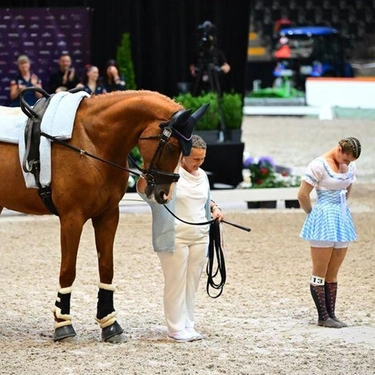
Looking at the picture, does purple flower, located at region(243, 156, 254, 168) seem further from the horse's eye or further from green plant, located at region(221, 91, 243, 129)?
the horse's eye

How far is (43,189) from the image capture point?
7.08 meters

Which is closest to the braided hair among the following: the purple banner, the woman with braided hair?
the woman with braided hair

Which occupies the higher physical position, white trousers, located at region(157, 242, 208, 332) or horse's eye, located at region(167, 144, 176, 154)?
horse's eye, located at region(167, 144, 176, 154)

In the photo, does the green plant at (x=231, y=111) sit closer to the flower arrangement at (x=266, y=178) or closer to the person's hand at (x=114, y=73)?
the flower arrangement at (x=266, y=178)

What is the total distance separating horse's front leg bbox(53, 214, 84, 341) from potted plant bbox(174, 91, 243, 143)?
8212 millimetres

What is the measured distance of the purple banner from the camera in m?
16.3

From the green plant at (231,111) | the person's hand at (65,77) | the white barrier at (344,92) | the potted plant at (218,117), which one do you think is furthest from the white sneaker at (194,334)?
the white barrier at (344,92)

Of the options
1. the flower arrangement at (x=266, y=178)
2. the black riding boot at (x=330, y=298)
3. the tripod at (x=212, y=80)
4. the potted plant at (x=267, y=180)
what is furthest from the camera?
the tripod at (x=212, y=80)

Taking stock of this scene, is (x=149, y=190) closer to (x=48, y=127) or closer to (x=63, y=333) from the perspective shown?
(x=48, y=127)

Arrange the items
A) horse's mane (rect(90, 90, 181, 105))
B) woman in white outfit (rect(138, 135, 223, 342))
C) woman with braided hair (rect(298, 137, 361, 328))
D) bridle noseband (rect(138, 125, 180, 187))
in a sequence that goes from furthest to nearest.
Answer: woman with braided hair (rect(298, 137, 361, 328)) < woman in white outfit (rect(138, 135, 223, 342)) < horse's mane (rect(90, 90, 181, 105)) < bridle noseband (rect(138, 125, 180, 187))

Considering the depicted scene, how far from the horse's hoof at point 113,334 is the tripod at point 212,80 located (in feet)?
27.9

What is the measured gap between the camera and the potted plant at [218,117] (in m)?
15.4

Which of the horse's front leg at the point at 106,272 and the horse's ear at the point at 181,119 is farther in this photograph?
the horse's front leg at the point at 106,272

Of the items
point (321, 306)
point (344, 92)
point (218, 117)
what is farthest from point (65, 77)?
point (344, 92)
